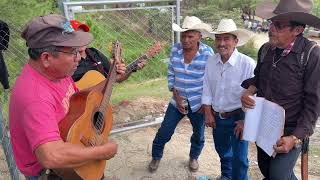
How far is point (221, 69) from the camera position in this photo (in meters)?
3.75

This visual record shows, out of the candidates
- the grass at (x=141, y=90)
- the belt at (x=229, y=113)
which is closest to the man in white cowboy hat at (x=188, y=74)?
the belt at (x=229, y=113)

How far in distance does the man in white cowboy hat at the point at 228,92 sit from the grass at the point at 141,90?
2.73 metres

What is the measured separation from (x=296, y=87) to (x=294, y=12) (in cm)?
58

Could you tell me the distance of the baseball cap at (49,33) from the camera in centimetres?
213

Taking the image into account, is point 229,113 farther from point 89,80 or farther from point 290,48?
point 89,80

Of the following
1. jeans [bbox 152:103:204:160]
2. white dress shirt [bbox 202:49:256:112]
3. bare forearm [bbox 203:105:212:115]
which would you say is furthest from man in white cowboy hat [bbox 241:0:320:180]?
jeans [bbox 152:103:204:160]

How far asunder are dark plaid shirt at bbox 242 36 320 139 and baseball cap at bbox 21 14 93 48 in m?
1.64

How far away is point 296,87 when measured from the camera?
2.89m

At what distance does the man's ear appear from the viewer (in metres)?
2.14

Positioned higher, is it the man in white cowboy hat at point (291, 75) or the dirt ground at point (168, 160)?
the man in white cowboy hat at point (291, 75)

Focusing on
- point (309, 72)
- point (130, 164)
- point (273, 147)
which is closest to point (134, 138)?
point (130, 164)

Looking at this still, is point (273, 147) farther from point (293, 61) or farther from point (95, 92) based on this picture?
point (95, 92)

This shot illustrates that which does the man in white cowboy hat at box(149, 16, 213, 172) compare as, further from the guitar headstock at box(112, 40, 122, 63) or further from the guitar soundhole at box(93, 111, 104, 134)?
the guitar soundhole at box(93, 111, 104, 134)

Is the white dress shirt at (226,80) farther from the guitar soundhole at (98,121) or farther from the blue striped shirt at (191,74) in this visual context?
the guitar soundhole at (98,121)
